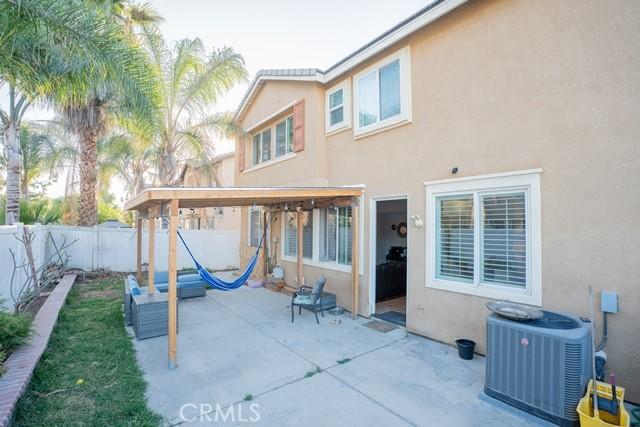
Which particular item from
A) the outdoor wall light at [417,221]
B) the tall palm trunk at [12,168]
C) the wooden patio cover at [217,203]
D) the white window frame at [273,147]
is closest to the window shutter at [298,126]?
the white window frame at [273,147]

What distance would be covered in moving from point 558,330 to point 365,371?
99.7 inches

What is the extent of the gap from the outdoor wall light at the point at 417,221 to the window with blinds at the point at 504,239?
1115 mm

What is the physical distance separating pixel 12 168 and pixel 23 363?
308 inches

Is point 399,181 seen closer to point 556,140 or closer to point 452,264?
point 452,264

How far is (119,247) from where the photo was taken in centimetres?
1299

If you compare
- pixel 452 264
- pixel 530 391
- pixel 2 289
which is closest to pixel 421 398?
pixel 530 391

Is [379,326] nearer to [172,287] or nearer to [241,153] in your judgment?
[172,287]

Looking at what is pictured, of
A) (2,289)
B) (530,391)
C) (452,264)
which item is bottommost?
(530,391)

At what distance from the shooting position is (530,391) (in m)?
3.61

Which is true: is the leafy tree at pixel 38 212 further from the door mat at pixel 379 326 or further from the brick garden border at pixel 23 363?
the door mat at pixel 379 326

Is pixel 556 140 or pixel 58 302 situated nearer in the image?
pixel 556 140

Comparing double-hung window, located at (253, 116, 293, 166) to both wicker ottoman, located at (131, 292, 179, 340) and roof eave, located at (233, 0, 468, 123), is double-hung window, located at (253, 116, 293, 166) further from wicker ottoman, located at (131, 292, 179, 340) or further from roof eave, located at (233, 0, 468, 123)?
wicker ottoman, located at (131, 292, 179, 340)

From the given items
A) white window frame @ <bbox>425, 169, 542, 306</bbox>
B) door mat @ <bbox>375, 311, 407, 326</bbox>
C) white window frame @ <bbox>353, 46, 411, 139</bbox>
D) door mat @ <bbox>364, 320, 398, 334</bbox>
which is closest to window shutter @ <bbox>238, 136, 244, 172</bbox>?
white window frame @ <bbox>353, 46, 411, 139</bbox>

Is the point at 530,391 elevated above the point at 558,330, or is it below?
below
